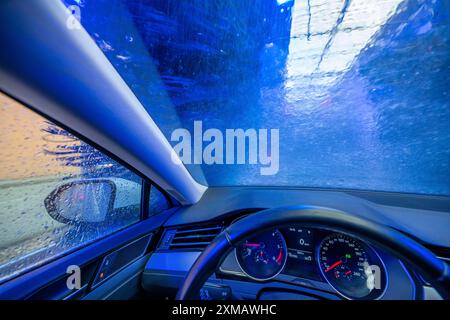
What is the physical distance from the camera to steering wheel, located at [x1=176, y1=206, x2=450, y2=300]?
0.69 metres

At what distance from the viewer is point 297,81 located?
158 centimetres

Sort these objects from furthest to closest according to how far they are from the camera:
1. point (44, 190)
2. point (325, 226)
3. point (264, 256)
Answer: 1. point (264, 256)
2. point (44, 190)
3. point (325, 226)

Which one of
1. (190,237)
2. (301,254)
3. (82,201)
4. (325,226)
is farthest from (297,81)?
(82,201)

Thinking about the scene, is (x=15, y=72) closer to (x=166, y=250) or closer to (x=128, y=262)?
(x=128, y=262)

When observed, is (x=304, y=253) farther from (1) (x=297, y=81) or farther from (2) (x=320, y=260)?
(1) (x=297, y=81)

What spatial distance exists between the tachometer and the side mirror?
113 centimetres

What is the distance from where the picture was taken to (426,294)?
1.13m

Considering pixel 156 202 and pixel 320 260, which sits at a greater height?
pixel 156 202

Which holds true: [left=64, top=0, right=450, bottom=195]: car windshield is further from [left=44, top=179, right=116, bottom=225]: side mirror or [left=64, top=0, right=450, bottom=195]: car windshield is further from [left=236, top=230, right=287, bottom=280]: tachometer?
[left=236, top=230, right=287, bottom=280]: tachometer

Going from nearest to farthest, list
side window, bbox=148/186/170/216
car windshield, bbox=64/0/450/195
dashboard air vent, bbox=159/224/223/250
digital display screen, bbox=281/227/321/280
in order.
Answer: car windshield, bbox=64/0/450/195
digital display screen, bbox=281/227/321/280
dashboard air vent, bbox=159/224/223/250
side window, bbox=148/186/170/216

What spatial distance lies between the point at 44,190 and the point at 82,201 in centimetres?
31

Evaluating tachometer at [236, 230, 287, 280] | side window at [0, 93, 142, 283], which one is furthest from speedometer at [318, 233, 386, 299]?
side window at [0, 93, 142, 283]

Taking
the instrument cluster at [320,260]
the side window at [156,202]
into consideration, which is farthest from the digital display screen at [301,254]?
the side window at [156,202]

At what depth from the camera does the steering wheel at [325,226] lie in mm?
693
